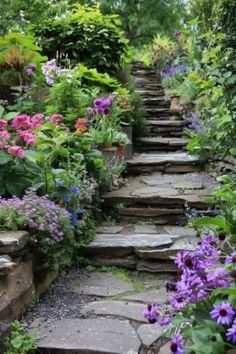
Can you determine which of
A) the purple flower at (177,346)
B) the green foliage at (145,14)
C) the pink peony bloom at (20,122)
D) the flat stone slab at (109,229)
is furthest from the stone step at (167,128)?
the green foliage at (145,14)

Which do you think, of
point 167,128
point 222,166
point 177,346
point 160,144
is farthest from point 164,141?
point 177,346

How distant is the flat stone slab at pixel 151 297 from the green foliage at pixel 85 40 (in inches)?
170

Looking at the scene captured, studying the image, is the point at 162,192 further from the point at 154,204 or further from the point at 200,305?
the point at 200,305

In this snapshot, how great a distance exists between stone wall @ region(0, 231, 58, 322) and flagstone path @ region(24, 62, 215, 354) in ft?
0.34

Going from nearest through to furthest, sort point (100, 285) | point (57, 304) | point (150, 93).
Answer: point (57, 304)
point (100, 285)
point (150, 93)

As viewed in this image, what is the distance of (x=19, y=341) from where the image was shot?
2.15 m

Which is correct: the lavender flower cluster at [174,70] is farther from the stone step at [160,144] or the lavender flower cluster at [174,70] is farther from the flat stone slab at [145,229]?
the flat stone slab at [145,229]

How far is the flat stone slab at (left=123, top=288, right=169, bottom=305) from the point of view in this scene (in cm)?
274

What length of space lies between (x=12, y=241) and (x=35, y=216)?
29 centimetres

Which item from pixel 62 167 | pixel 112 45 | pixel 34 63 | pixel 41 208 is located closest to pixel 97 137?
pixel 62 167

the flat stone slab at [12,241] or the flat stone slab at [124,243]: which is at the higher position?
the flat stone slab at [12,241]

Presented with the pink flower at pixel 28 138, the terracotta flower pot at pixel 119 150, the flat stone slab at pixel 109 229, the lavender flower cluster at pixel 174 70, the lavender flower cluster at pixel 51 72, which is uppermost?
the lavender flower cluster at pixel 51 72

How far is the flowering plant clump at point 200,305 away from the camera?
4.81 ft

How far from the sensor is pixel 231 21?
3680 mm
